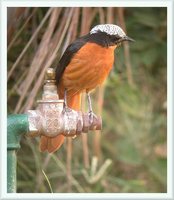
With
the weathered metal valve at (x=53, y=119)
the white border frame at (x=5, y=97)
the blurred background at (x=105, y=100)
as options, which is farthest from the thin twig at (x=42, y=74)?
the weathered metal valve at (x=53, y=119)

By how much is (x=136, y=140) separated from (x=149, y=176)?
0.19m

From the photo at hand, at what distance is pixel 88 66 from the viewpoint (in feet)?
6.80

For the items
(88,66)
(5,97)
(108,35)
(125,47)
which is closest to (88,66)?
(88,66)

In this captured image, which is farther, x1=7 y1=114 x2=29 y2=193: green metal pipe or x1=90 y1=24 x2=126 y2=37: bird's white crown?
x1=90 y1=24 x2=126 y2=37: bird's white crown

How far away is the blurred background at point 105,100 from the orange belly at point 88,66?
25 cm

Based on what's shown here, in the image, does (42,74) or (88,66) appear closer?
(88,66)

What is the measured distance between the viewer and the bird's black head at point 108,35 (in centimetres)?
201

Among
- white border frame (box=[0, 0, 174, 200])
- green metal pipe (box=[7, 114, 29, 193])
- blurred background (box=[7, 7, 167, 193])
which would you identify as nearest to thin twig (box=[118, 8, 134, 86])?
blurred background (box=[7, 7, 167, 193])

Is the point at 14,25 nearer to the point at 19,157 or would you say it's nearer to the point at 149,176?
the point at 19,157

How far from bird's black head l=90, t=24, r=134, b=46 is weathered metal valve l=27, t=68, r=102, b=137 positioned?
19cm

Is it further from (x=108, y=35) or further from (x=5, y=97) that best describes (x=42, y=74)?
(x=108, y=35)

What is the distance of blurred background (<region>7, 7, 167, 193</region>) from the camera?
2465 millimetres

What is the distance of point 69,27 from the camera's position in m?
2.45

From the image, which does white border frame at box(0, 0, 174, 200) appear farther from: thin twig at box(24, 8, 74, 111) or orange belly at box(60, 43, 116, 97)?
orange belly at box(60, 43, 116, 97)
